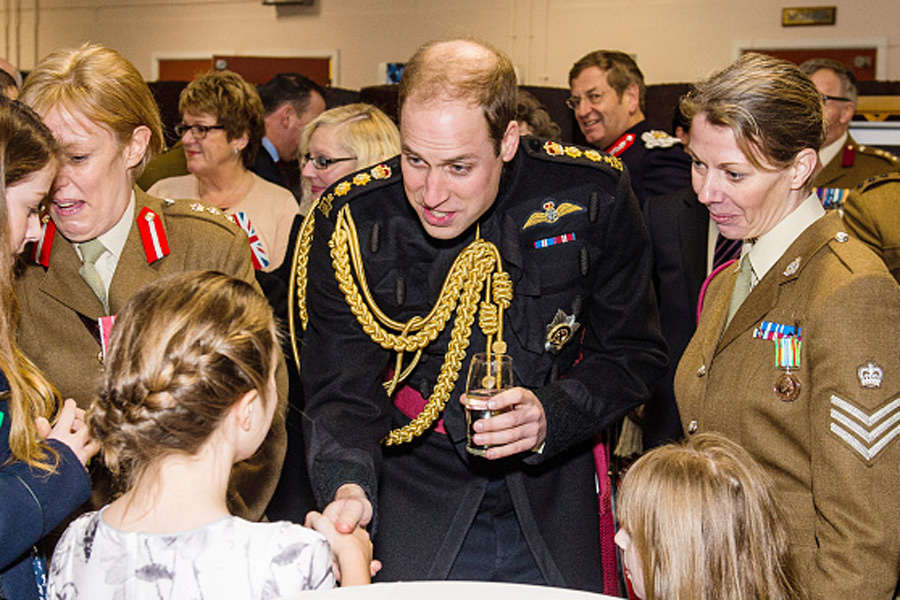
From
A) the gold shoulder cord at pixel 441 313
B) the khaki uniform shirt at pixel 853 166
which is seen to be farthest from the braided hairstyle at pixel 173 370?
the khaki uniform shirt at pixel 853 166

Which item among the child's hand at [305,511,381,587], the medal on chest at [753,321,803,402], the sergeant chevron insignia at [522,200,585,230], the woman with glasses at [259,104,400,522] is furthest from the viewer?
the woman with glasses at [259,104,400,522]

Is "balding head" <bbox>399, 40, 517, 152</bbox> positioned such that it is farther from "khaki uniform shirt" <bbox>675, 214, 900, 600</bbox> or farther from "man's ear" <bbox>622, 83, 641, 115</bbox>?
"man's ear" <bbox>622, 83, 641, 115</bbox>

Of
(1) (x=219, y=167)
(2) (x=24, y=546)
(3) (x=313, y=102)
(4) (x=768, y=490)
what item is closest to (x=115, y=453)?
(2) (x=24, y=546)

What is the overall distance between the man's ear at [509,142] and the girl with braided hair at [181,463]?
69 cm

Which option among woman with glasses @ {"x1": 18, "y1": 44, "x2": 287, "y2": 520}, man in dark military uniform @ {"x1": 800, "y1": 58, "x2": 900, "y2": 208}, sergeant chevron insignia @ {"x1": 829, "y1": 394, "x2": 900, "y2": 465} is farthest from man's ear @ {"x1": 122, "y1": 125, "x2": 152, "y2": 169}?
man in dark military uniform @ {"x1": 800, "y1": 58, "x2": 900, "y2": 208}

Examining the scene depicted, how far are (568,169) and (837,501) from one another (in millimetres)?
874

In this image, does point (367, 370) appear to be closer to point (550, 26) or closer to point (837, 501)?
point (837, 501)

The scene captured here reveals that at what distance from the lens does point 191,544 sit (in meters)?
1.36

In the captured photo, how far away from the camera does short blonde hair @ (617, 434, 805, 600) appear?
154 cm

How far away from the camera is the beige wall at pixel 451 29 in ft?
23.4

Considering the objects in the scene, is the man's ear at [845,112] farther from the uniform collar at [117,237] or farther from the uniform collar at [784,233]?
the uniform collar at [117,237]

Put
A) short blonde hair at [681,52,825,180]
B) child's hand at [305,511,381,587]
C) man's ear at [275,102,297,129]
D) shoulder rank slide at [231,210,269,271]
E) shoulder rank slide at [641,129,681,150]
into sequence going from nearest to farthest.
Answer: child's hand at [305,511,381,587], short blonde hair at [681,52,825,180], shoulder rank slide at [231,210,269,271], shoulder rank slide at [641,129,681,150], man's ear at [275,102,297,129]

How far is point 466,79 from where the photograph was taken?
183 cm

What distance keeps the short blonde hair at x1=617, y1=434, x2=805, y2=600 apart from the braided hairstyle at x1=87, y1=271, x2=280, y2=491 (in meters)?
0.68
